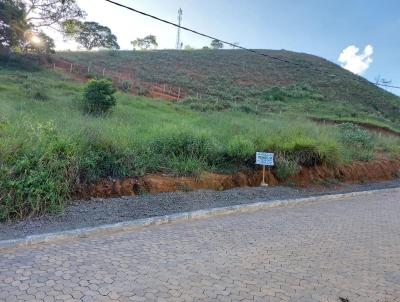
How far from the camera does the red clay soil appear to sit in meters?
7.27

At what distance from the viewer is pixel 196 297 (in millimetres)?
3752

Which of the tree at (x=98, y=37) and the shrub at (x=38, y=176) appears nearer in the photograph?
the shrub at (x=38, y=176)

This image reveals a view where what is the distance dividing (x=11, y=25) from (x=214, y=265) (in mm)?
30515

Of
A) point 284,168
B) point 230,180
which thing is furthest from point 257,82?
point 230,180

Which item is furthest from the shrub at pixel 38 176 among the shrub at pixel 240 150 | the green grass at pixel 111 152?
the shrub at pixel 240 150

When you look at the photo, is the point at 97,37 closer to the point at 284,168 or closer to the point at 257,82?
the point at 257,82

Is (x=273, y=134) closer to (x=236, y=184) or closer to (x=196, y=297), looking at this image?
(x=236, y=184)

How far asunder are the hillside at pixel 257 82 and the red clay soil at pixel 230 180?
49.1ft

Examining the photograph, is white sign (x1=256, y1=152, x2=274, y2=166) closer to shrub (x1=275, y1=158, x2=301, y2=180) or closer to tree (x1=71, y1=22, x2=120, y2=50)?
shrub (x1=275, y1=158, x2=301, y2=180)

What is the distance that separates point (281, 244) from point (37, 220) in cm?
370

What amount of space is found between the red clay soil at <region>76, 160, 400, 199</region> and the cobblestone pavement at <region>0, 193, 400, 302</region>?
5.34 feet

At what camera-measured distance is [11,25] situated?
2897 centimetres

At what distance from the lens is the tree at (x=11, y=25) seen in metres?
28.7

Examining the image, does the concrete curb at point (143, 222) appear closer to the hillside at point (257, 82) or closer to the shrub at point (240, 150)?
the shrub at point (240, 150)
